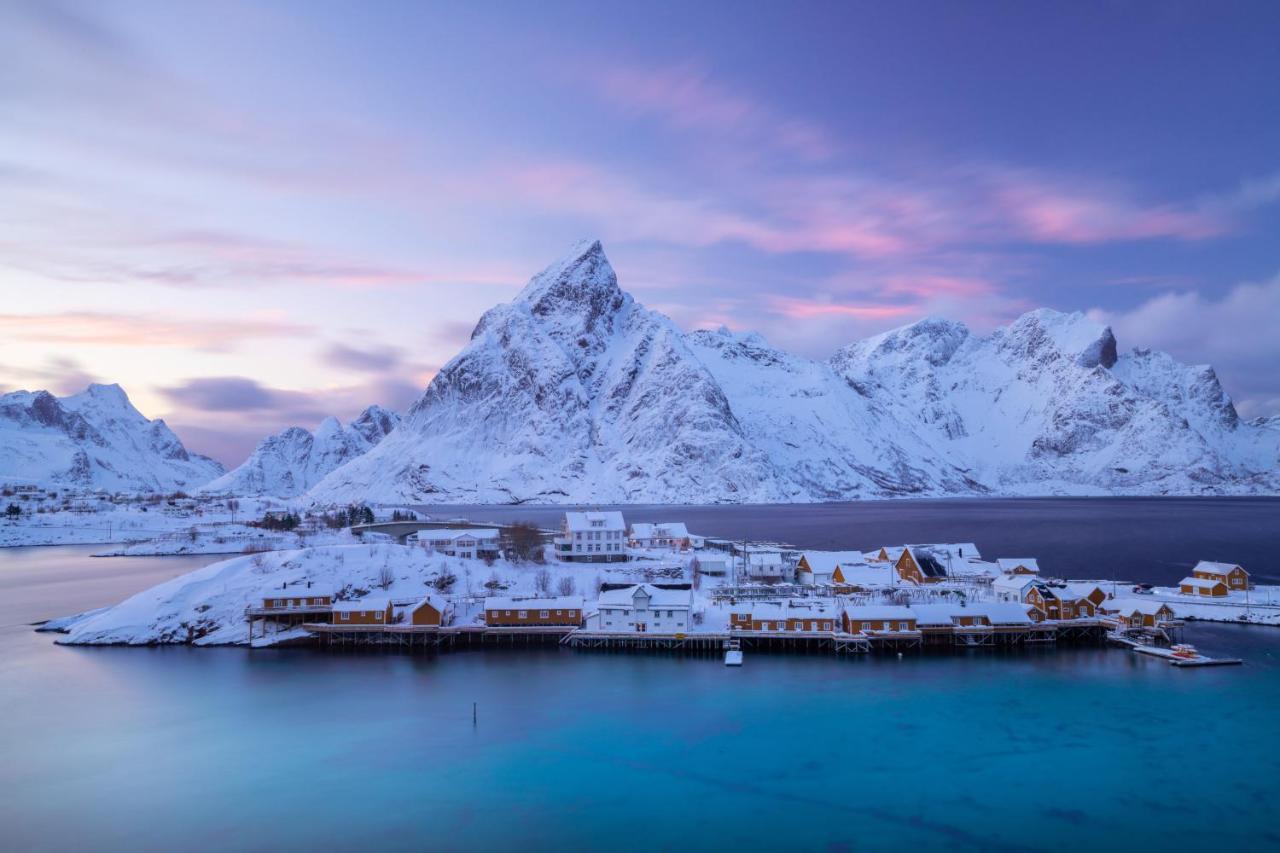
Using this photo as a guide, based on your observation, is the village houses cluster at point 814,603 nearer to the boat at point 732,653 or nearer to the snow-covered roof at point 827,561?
the snow-covered roof at point 827,561

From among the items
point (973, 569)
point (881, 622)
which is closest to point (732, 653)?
point (881, 622)

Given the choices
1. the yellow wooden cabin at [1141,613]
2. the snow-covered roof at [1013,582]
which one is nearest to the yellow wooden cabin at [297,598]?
the snow-covered roof at [1013,582]

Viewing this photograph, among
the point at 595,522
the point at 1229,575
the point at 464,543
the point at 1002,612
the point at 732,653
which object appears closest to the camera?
the point at 732,653

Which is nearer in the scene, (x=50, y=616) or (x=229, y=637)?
(x=229, y=637)

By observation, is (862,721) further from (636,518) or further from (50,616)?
(636,518)

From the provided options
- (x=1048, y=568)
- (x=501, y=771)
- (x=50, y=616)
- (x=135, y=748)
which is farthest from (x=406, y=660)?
(x=1048, y=568)

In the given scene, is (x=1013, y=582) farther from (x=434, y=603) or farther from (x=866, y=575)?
(x=434, y=603)
